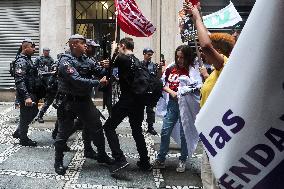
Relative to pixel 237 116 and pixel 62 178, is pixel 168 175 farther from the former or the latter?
pixel 237 116

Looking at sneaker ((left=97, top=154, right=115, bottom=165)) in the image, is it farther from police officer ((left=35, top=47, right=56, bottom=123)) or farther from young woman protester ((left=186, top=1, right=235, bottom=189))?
young woman protester ((left=186, top=1, right=235, bottom=189))

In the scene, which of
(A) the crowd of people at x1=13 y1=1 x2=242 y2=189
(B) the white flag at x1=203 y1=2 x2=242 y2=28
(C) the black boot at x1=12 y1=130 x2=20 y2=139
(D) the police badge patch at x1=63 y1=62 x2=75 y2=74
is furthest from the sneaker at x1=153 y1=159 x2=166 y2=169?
(C) the black boot at x1=12 y1=130 x2=20 y2=139

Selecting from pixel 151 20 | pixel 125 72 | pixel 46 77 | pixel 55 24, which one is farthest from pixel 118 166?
pixel 55 24

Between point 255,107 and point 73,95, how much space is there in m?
4.57

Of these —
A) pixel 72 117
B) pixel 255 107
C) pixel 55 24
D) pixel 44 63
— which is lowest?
pixel 72 117

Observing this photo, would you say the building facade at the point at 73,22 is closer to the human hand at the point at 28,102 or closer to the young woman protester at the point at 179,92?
the human hand at the point at 28,102

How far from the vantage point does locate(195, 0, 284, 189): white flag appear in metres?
1.41

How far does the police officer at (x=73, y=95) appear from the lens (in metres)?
5.70

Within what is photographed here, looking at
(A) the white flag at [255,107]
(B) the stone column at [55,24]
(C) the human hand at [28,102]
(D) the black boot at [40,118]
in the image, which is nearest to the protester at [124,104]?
(C) the human hand at [28,102]

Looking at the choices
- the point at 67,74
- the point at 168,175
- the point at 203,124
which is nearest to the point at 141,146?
the point at 168,175

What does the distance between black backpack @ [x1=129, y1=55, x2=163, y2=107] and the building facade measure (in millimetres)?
8409

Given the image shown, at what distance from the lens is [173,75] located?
626 cm

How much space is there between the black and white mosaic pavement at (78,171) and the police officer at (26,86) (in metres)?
0.35

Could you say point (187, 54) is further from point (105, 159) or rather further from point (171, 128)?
point (105, 159)
